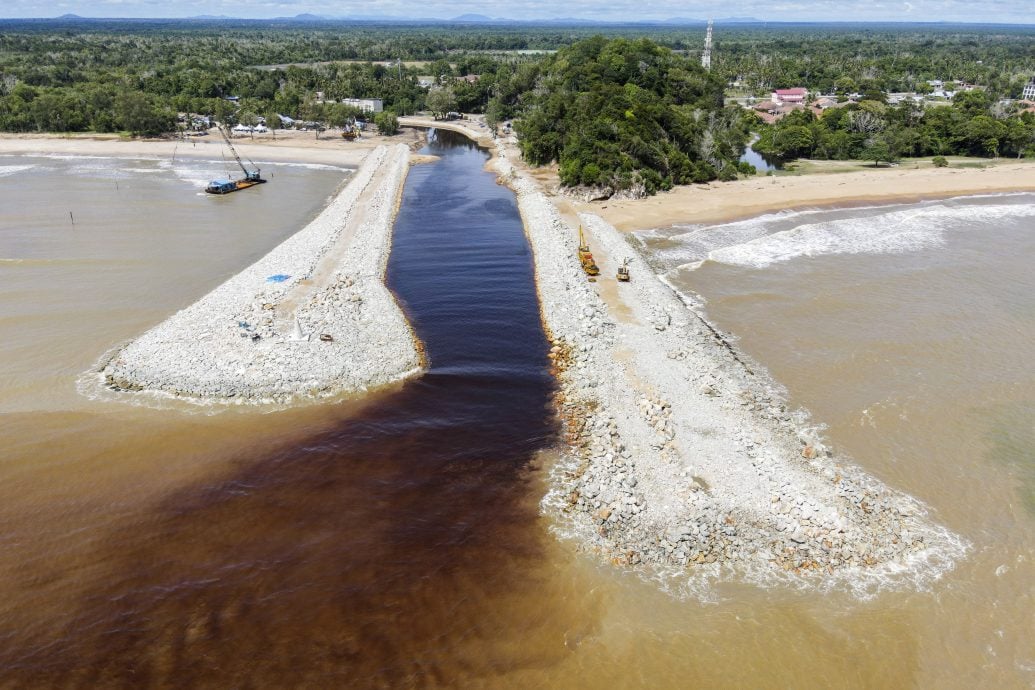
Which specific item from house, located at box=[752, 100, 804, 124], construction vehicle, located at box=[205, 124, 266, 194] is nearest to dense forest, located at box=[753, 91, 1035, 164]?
house, located at box=[752, 100, 804, 124]

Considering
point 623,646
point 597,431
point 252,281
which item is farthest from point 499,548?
point 252,281

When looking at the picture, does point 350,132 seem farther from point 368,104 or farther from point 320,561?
point 320,561

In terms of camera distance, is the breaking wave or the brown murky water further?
the breaking wave

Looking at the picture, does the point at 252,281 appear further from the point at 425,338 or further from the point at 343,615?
the point at 343,615

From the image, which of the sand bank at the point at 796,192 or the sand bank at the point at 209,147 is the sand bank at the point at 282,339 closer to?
the sand bank at the point at 796,192

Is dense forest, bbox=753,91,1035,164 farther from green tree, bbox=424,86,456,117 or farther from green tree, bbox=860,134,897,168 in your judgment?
green tree, bbox=424,86,456,117
